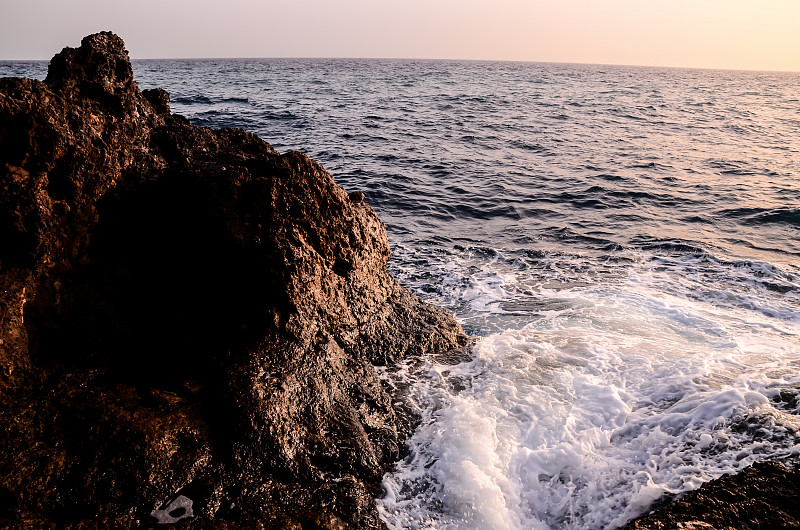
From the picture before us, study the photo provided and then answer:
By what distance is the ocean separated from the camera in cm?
306

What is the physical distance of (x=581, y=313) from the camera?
587 cm

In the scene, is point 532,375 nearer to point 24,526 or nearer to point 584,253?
point 24,526

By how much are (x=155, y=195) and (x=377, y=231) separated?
190 cm

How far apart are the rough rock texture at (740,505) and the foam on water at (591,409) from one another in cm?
30

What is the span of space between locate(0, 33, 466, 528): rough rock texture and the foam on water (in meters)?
0.43

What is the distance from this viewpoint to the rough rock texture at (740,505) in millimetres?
2324

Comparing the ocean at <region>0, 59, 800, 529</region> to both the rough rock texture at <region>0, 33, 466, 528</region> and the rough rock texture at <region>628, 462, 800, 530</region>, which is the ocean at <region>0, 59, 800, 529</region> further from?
the rough rock texture at <region>0, 33, 466, 528</region>

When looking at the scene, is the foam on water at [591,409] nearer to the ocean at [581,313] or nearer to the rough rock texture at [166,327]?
the ocean at [581,313]

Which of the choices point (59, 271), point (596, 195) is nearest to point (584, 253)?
point (596, 195)

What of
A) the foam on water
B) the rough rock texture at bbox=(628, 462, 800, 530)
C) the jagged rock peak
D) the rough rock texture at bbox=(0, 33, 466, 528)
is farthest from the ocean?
the jagged rock peak

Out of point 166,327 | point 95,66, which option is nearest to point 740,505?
point 166,327

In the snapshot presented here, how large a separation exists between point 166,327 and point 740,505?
353 centimetres

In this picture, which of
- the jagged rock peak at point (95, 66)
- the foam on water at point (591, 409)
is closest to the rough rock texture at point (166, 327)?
the jagged rock peak at point (95, 66)

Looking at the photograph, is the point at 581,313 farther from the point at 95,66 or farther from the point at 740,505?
the point at 95,66
